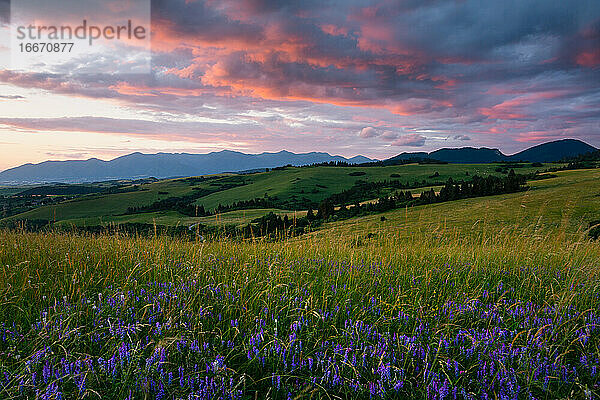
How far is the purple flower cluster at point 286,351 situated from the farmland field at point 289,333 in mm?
21

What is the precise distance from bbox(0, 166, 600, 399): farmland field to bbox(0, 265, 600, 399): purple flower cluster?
0.02m

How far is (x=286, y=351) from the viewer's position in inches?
→ 128

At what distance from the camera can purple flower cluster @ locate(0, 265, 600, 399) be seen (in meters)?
2.76

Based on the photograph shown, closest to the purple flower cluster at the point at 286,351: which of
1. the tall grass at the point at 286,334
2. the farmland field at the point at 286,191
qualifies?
the tall grass at the point at 286,334

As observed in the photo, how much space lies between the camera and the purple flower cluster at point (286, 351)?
9.05 feet

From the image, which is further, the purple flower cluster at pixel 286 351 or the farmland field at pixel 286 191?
the farmland field at pixel 286 191

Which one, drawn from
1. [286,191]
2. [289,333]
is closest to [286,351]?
[289,333]

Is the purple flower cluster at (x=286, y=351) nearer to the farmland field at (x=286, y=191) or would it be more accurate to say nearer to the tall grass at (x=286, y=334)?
the tall grass at (x=286, y=334)

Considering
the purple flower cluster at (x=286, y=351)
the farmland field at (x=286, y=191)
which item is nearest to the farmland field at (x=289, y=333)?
the purple flower cluster at (x=286, y=351)

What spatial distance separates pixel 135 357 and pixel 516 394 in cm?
342

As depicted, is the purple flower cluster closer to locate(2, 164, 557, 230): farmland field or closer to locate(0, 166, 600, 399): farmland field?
locate(0, 166, 600, 399): farmland field

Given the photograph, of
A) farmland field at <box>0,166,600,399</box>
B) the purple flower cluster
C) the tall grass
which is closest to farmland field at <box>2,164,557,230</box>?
farmland field at <box>0,166,600,399</box>

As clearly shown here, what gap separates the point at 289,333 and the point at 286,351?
0.47 meters

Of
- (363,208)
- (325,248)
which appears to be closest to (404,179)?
(363,208)
